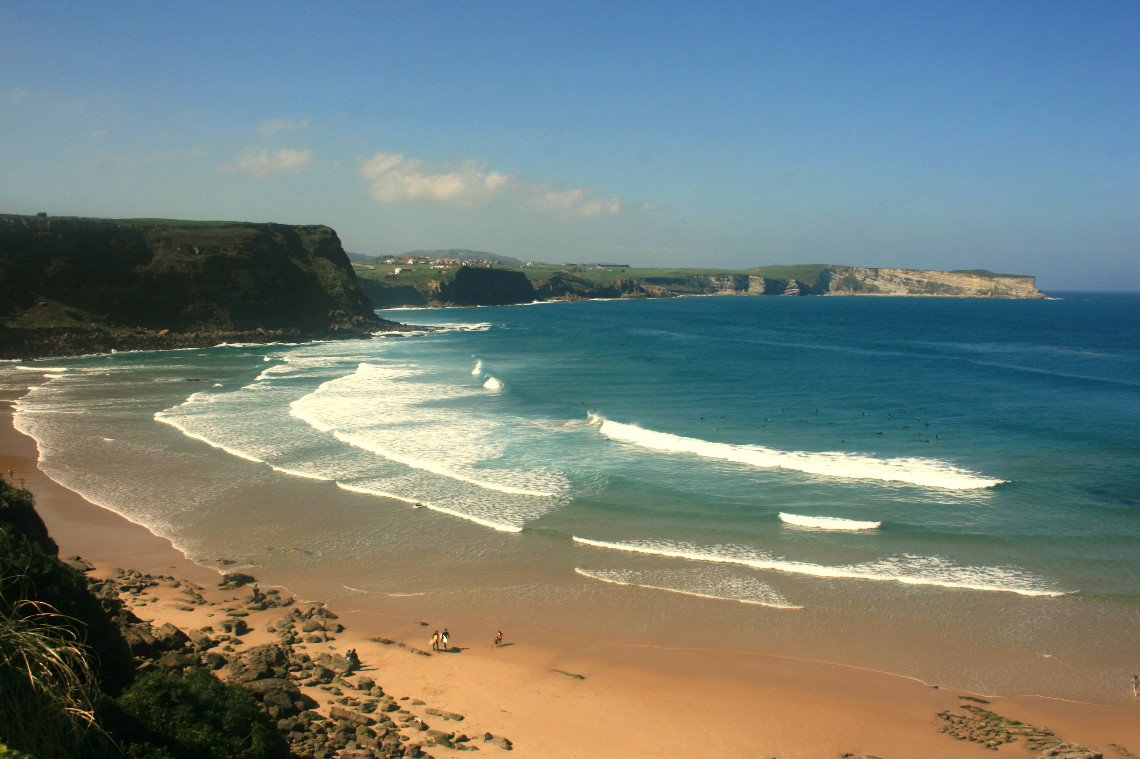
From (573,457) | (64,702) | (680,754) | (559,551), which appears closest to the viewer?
(64,702)

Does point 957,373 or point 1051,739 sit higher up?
point 957,373

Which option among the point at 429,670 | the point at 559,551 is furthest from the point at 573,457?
the point at 429,670

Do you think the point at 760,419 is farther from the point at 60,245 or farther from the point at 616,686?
the point at 60,245

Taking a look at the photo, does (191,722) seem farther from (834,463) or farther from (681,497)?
(834,463)

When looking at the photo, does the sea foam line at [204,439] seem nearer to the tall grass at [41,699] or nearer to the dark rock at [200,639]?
the dark rock at [200,639]

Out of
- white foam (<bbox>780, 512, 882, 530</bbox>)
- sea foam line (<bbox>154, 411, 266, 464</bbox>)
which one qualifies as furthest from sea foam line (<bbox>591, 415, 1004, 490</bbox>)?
sea foam line (<bbox>154, 411, 266, 464</bbox>)

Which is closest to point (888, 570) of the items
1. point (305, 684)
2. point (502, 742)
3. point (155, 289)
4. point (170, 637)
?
point (502, 742)

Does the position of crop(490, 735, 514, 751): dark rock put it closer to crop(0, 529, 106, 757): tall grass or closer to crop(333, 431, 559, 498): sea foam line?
crop(0, 529, 106, 757): tall grass
